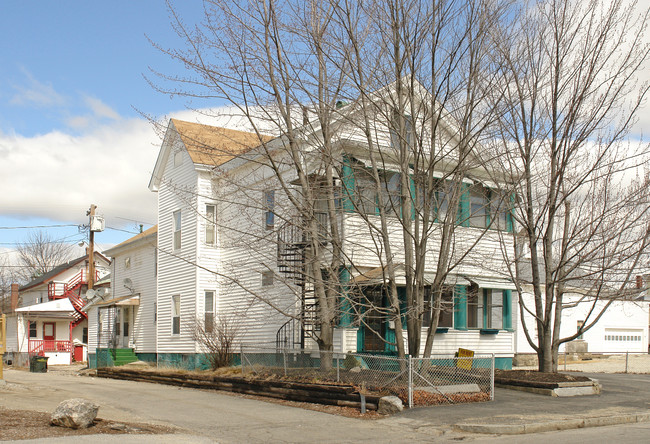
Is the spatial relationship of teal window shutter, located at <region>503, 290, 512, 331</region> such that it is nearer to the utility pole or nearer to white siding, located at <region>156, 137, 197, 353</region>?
white siding, located at <region>156, 137, 197, 353</region>

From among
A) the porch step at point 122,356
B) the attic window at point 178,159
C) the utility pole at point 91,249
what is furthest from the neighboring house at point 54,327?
the attic window at point 178,159

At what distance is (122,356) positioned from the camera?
2806 cm

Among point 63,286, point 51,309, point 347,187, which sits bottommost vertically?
point 51,309

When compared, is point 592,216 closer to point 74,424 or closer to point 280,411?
point 280,411

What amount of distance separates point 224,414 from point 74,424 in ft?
12.8

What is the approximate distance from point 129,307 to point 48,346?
15961 mm

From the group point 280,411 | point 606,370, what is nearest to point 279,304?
point 280,411

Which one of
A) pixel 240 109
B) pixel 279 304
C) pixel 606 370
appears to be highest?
pixel 240 109

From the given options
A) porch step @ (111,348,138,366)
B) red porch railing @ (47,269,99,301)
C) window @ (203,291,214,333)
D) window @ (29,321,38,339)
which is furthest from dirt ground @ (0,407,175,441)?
red porch railing @ (47,269,99,301)

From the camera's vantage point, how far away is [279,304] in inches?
851

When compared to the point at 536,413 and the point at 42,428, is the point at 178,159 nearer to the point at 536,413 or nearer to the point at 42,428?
the point at 42,428

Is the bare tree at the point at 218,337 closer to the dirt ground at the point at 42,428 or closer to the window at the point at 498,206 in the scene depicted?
the window at the point at 498,206

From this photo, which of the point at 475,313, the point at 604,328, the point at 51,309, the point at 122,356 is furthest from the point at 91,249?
the point at 604,328

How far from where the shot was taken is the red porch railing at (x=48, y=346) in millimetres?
41519
